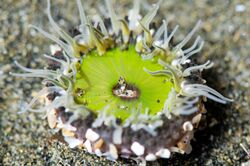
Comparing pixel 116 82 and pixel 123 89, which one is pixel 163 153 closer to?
pixel 123 89

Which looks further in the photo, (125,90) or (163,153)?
(125,90)

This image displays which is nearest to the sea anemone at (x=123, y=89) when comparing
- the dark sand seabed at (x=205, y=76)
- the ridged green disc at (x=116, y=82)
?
the ridged green disc at (x=116, y=82)

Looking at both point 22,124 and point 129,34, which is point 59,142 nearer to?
point 22,124

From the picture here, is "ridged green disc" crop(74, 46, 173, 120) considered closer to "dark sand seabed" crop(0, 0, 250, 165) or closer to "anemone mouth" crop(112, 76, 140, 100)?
"anemone mouth" crop(112, 76, 140, 100)

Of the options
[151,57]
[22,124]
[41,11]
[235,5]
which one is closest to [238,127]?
[151,57]

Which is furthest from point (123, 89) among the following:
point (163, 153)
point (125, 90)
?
point (163, 153)
